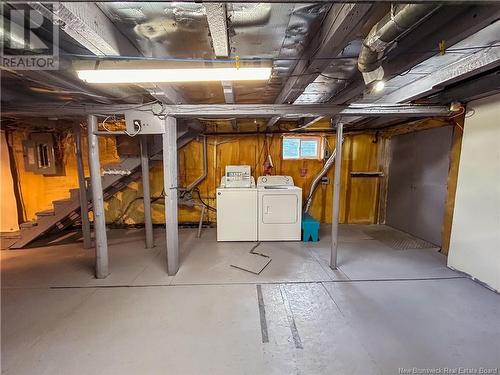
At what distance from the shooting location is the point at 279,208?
13.1ft

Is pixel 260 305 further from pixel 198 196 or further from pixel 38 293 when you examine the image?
pixel 198 196

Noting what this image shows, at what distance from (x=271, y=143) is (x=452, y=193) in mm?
3110

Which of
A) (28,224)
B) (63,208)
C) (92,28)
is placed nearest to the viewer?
(92,28)

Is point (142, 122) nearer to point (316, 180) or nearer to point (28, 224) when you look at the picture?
point (28, 224)

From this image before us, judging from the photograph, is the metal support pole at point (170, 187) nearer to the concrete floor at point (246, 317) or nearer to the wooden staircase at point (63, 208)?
the concrete floor at point (246, 317)

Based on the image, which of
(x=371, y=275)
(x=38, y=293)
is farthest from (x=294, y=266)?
(x=38, y=293)

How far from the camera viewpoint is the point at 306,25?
1.48 metres

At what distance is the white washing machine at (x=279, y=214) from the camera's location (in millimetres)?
3984

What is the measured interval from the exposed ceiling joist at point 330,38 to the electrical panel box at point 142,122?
1.59m

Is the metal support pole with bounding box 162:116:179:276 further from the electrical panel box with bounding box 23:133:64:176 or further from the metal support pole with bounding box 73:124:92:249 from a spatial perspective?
the electrical panel box with bounding box 23:133:64:176

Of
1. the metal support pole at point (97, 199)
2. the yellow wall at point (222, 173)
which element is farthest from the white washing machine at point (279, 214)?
the metal support pole at point (97, 199)

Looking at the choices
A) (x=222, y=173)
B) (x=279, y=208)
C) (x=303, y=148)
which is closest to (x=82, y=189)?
(x=222, y=173)
